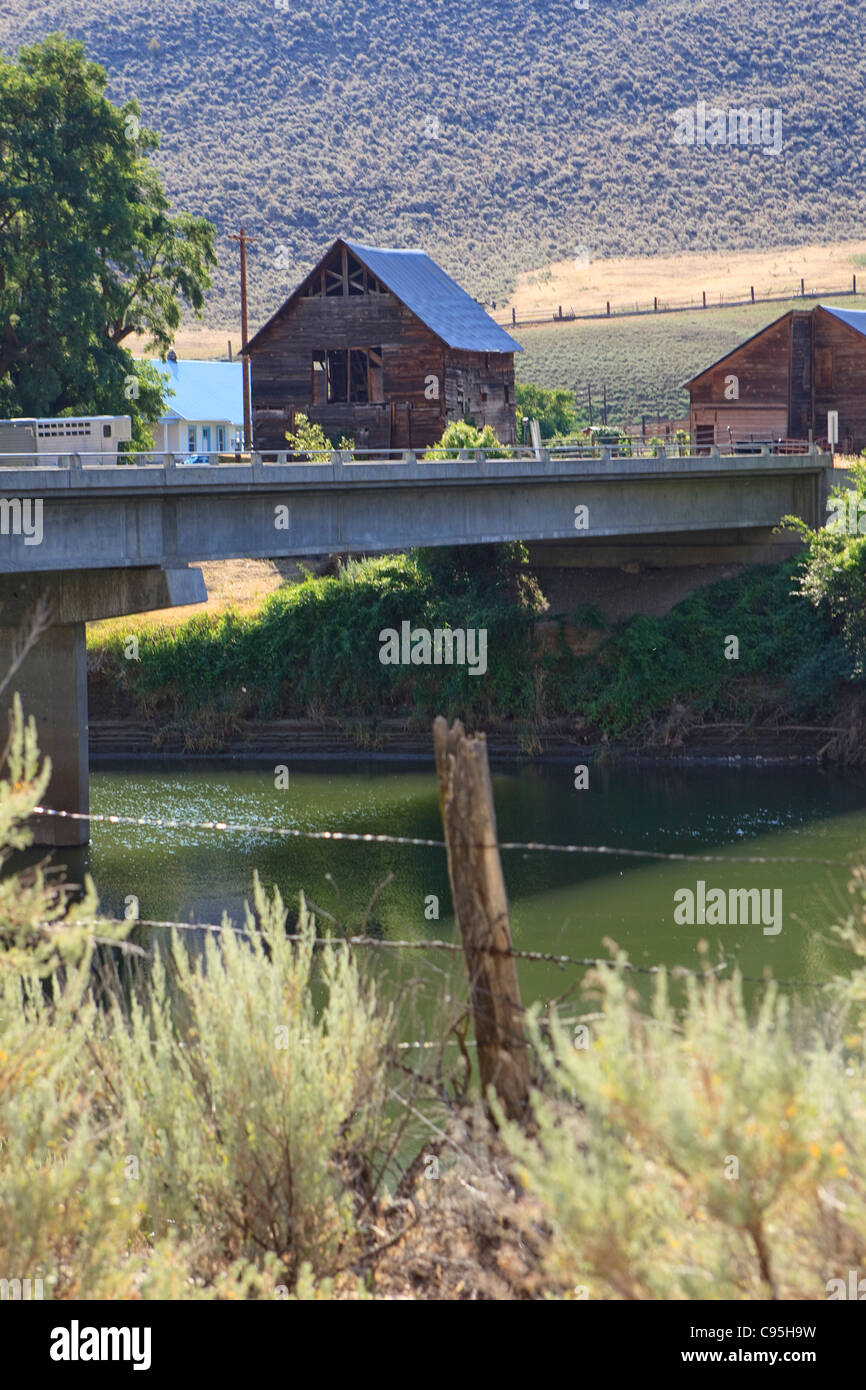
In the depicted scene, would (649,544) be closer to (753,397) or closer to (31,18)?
(753,397)

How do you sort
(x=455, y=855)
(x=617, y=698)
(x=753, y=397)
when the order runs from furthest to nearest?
(x=753, y=397) < (x=617, y=698) < (x=455, y=855)

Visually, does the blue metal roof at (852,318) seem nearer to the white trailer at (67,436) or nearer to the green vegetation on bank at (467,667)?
the green vegetation on bank at (467,667)

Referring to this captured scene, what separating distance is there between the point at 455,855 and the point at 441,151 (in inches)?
5461

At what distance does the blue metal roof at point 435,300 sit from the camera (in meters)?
53.7

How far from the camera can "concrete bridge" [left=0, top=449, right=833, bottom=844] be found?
982 inches

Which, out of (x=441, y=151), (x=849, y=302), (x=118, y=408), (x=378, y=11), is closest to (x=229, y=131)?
(x=441, y=151)

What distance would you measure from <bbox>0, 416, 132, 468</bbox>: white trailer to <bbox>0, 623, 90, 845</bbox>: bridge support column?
10.3 feet

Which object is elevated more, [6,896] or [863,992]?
[6,896]

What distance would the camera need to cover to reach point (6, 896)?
8141mm

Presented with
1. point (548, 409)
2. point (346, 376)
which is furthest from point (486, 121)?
point (346, 376)

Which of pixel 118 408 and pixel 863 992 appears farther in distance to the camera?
pixel 118 408
